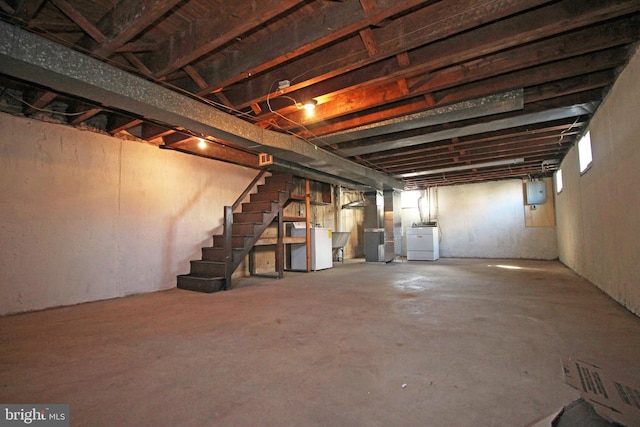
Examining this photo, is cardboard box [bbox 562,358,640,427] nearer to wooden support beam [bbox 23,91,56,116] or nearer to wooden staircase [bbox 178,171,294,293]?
wooden staircase [bbox 178,171,294,293]

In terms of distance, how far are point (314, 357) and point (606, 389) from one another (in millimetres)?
1524

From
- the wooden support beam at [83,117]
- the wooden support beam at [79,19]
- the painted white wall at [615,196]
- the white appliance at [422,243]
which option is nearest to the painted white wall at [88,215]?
the wooden support beam at [83,117]

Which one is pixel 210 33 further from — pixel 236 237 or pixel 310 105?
pixel 236 237

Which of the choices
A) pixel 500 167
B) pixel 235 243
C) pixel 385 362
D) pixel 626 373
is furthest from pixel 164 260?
pixel 500 167

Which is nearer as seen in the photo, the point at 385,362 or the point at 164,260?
the point at 385,362

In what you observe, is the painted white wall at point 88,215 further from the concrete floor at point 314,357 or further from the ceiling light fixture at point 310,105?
the ceiling light fixture at point 310,105

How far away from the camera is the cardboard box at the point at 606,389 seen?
4.27 feet

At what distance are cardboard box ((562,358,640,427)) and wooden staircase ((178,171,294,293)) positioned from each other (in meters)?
3.78

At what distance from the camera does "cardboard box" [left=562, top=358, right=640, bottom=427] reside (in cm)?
130

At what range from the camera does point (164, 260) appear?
444 cm

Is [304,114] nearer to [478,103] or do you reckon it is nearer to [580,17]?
[478,103]

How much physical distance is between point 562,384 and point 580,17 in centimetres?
227

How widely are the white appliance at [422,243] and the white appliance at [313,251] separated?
9.58 feet

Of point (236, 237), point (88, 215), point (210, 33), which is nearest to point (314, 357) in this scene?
point (210, 33)
